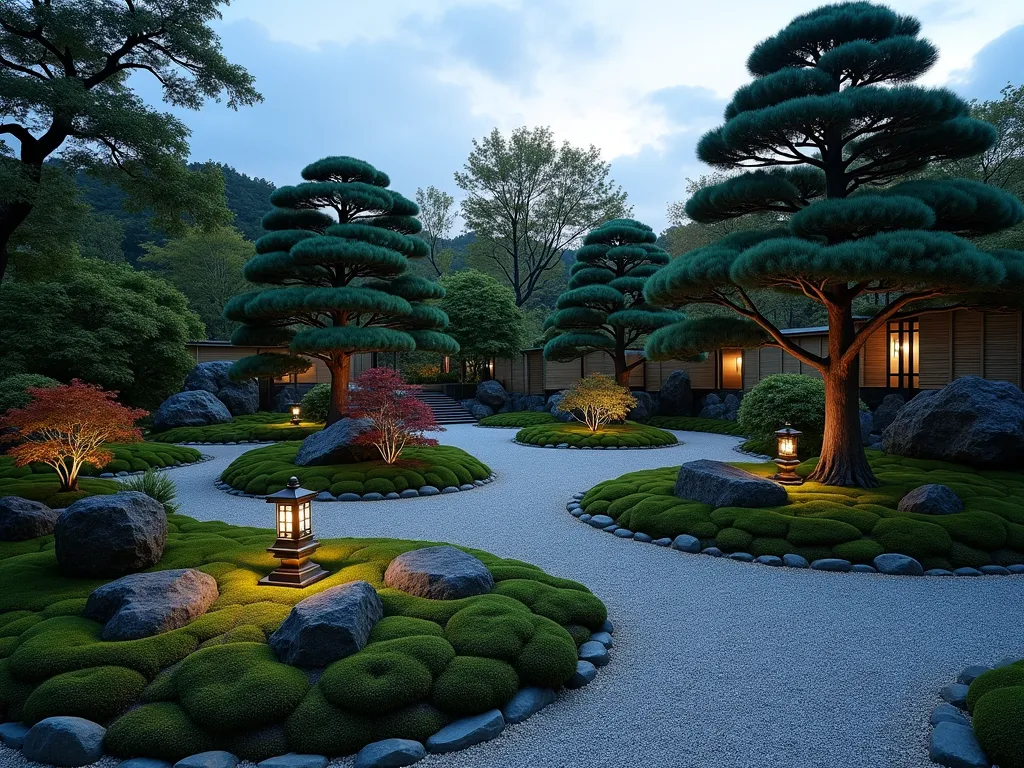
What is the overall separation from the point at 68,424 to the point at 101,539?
401 centimetres

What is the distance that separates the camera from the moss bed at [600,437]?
15.5 metres

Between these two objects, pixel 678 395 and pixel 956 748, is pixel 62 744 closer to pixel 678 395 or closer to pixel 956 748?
pixel 956 748

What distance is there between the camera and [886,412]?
46.0ft

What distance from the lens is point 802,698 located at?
11.2ft

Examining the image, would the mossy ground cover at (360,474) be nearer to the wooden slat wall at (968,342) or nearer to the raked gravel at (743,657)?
the raked gravel at (743,657)

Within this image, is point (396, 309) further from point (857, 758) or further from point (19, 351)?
point (857, 758)

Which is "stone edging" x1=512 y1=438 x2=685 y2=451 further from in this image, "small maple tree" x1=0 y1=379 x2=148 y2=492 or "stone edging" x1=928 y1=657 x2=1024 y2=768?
"stone edging" x1=928 y1=657 x2=1024 y2=768

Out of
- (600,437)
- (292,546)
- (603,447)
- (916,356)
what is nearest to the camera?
(292,546)

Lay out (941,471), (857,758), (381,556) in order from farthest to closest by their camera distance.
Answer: (941,471), (381,556), (857,758)

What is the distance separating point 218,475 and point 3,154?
6.29 metres

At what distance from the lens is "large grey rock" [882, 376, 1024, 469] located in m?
8.57

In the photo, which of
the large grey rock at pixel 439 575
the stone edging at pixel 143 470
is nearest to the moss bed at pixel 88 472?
the stone edging at pixel 143 470

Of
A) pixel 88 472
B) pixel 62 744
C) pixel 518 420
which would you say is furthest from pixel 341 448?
pixel 518 420

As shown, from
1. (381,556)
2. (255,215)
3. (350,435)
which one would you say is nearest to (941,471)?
(381,556)
